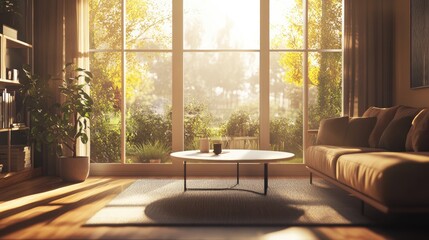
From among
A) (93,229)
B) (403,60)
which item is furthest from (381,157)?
(403,60)

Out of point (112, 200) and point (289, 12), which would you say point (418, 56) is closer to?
point (289, 12)

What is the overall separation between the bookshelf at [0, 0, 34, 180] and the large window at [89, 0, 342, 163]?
0.94m

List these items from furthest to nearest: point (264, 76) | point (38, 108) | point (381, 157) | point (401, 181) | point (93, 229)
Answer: point (264, 76) → point (38, 108) → point (381, 157) → point (93, 229) → point (401, 181)

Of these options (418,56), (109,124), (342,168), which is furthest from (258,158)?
(109,124)

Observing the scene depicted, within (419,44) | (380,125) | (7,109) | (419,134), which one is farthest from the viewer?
(7,109)

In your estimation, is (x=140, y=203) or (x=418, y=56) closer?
(x=140, y=203)

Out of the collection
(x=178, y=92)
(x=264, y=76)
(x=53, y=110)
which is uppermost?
(x=264, y=76)

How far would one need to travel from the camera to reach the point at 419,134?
3.60m

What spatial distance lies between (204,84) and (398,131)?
3713 millimetres

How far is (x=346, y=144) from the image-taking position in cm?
466

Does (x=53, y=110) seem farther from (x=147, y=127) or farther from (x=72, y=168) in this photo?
(x=147, y=127)

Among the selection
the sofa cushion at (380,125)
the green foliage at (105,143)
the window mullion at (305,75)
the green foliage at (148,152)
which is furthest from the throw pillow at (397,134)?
the green foliage at (105,143)

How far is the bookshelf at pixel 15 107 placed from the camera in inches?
190

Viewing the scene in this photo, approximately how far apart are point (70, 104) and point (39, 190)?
1128mm
